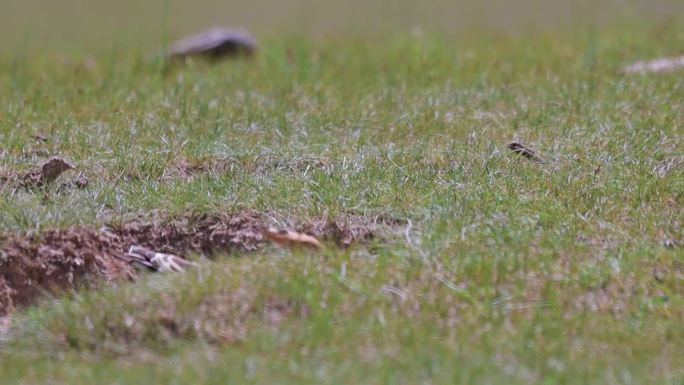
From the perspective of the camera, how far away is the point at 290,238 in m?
4.71

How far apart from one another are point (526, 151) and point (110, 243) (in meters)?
2.16

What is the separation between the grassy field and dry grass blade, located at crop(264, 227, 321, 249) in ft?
0.17

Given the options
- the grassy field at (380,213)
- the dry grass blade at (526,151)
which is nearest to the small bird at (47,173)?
the grassy field at (380,213)

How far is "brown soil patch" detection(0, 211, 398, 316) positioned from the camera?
4672 millimetres

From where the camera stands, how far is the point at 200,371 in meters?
3.77

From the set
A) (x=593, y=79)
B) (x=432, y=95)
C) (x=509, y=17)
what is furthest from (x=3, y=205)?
(x=509, y=17)

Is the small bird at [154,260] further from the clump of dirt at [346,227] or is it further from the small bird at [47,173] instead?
the small bird at [47,173]

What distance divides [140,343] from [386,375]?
0.92m

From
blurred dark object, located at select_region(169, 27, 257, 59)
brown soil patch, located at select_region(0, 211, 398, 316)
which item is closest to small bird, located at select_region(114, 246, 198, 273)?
brown soil patch, located at select_region(0, 211, 398, 316)

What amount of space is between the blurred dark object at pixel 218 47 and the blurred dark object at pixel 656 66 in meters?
3.00

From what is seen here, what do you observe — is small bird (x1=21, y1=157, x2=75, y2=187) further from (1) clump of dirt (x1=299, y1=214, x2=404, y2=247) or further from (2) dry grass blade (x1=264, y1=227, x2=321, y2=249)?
(1) clump of dirt (x1=299, y1=214, x2=404, y2=247)

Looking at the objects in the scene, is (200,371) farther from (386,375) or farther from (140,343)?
(386,375)

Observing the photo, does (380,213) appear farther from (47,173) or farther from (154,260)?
(47,173)

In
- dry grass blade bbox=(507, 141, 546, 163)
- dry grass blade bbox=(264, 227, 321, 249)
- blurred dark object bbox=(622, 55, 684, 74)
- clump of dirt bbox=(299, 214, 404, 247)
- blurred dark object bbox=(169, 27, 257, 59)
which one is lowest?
blurred dark object bbox=(622, 55, 684, 74)
